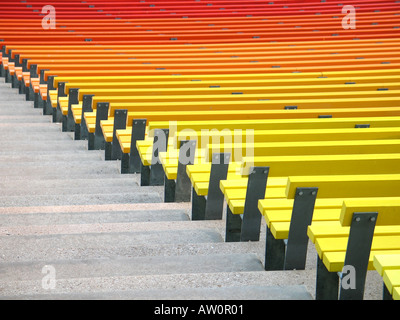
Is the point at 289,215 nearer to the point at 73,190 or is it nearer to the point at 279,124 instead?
the point at 279,124

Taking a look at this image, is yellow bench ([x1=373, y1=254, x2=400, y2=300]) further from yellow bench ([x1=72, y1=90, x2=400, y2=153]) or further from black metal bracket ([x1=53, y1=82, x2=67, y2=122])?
black metal bracket ([x1=53, y1=82, x2=67, y2=122])

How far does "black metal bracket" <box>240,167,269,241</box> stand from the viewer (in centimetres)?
303

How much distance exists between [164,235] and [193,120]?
138 centimetres

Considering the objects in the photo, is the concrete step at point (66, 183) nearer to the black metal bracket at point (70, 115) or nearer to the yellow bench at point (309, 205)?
the black metal bracket at point (70, 115)

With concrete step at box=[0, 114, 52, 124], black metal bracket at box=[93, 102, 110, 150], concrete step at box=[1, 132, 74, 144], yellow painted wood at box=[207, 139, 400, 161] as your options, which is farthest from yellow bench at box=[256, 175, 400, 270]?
concrete step at box=[0, 114, 52, 124]

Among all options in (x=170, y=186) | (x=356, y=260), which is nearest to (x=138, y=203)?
(x=170, y=186)

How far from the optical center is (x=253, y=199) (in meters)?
3.08

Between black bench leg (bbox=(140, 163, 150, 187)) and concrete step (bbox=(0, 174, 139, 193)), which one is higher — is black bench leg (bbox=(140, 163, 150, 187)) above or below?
above

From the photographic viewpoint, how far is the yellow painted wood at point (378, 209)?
2.35 meters

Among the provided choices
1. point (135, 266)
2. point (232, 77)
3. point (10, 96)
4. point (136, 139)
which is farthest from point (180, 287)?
point (10, 96)

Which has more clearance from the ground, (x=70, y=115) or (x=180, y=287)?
(x=70, y=115)

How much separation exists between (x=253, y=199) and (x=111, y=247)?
0.65m

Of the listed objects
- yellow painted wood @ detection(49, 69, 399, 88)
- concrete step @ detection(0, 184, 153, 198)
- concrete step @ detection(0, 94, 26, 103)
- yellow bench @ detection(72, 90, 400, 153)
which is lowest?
concrete step @ detection(0, 184, 153, 198)

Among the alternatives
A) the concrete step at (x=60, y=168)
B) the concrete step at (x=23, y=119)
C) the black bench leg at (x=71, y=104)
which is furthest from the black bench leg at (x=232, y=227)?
→ the concrete step at (x=23, y=119)
